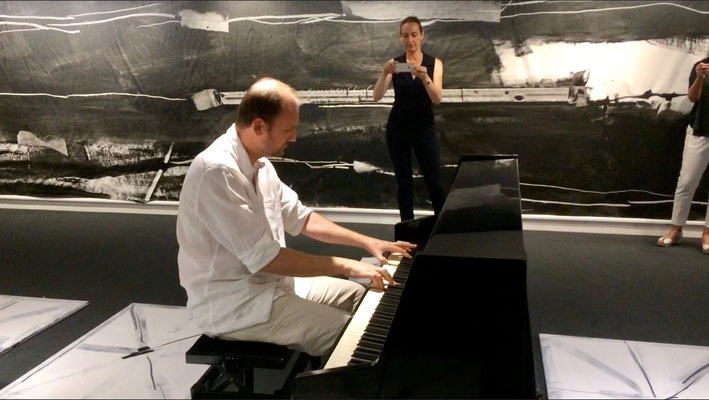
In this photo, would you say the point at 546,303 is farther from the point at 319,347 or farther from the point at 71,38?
the point at 71,38

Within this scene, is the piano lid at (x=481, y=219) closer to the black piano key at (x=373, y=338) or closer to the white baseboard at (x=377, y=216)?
the black piano key at (x=373, y=338)

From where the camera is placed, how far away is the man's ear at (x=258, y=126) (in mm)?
1651

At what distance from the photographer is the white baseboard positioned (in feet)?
13.3

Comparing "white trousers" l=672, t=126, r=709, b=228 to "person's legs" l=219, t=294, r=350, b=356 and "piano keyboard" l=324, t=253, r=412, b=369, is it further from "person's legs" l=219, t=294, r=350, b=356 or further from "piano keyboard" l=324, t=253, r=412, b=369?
Result: "person's legs" l=219, t=294, r=350, b=356

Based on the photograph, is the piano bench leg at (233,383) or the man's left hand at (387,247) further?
the man's left hand at (387,247)

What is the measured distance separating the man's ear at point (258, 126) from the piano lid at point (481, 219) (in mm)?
598

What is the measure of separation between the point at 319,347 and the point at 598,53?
3265mm

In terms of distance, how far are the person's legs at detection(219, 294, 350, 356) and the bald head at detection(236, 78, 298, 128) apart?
0.57 metres

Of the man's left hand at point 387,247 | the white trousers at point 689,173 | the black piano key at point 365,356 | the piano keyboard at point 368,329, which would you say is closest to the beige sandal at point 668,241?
the white trousers at point 689,173

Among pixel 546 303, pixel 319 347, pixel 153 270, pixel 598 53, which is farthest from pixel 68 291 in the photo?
pixel 598 53

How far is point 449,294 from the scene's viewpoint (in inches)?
47.8

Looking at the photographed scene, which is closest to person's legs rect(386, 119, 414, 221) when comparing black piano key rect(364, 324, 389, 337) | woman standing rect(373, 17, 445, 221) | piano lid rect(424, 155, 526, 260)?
woman standing rect(373, 17, 445, 221)

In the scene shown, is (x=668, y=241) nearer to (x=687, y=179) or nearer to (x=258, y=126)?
(x=687, y=179)

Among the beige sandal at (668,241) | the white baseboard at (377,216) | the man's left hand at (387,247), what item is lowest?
the beige sandal at (668,241)
